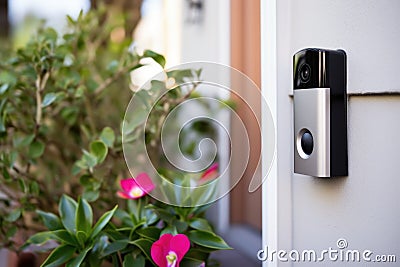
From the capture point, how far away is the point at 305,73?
99cm

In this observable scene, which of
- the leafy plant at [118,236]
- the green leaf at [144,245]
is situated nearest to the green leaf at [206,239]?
the leafy plant at [118,236]

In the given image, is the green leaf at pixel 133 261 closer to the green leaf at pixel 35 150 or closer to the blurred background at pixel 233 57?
the blurred background at pixel 233 57

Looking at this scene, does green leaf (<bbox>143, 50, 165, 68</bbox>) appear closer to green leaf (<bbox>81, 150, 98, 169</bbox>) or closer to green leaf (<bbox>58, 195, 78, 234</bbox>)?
green leaf (<bbox>81, 150, 98, 169</bbox>)

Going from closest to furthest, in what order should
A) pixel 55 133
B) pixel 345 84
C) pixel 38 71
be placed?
pixel 345 84, pixel 38 71, pixel 55 133

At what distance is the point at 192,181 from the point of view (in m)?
1.39

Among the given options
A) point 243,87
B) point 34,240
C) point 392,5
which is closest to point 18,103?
point 34,240

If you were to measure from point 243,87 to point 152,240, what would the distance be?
0.76 metres

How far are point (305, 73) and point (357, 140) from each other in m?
0.18

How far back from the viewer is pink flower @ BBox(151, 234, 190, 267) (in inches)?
42.3

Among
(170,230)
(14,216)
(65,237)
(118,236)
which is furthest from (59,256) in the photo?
(14,216)

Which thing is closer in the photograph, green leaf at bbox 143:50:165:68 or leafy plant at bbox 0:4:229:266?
leafy plant at bbox 0:4:229:266

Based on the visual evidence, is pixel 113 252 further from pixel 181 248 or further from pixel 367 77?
pixel 367 77

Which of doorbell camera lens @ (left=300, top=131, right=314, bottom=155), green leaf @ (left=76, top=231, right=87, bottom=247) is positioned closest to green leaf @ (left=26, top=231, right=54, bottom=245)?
green leaf @ (left=76, top=231, right=87, bottom=247)

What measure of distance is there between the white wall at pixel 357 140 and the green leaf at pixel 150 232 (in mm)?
325
